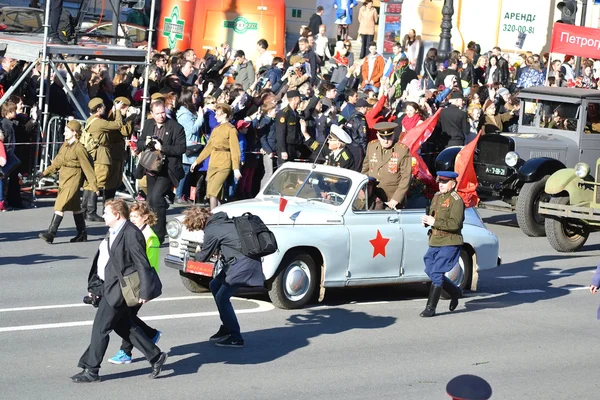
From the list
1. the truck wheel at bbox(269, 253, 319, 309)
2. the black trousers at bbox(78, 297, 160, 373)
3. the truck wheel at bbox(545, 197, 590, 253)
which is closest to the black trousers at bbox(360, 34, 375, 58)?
the truck wheel at bbox(545, 197, 590, 253)

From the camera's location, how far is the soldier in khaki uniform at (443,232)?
1211 cm

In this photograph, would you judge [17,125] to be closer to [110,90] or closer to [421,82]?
[110,90]

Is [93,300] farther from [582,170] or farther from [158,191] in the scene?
[582,170]

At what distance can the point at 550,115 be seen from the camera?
20.1 m

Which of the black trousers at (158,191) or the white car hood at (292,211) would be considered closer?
the white car hood at (292,211)

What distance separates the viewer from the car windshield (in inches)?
504

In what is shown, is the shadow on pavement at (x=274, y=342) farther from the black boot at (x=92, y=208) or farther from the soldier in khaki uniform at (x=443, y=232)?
the black boot at (x=92, y=208)

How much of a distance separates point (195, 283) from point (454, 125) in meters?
9.53

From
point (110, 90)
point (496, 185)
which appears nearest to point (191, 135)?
point (110, 90)

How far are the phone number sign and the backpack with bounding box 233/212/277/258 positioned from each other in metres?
25.4

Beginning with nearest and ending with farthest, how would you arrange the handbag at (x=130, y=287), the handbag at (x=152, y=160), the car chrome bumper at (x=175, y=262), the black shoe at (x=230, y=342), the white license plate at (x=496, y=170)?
the handbag at (x=130, y=287)
the black shoe at (x=230, y=342)
the car chrome bumper at (x=175, y=262)
the handbag at (x=152, y=160)
the white license plate at (x=496, y=170)

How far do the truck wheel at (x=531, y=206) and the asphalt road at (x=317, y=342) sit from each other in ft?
11.4

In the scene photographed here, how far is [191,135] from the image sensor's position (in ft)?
60.9

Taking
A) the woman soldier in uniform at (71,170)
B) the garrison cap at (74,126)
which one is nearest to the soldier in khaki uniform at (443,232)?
the woman soldier in uniform at (71,170)
